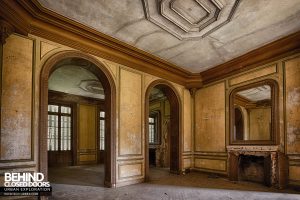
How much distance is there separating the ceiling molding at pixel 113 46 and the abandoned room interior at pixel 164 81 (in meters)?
0.03

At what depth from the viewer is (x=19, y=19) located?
397 cm

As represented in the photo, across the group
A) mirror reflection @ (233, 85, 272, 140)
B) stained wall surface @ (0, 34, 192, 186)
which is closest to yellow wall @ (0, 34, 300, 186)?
stained wall surface @ (0, 34, 192, 186)

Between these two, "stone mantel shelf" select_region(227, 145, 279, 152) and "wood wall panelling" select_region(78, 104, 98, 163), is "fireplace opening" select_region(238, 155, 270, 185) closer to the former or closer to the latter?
"stone mantel shelf" select_region(227, 145, 279, 152)

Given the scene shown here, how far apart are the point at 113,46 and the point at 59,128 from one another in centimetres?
663

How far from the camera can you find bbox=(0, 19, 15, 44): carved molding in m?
3.74

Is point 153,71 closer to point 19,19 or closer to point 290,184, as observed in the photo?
point 19,19

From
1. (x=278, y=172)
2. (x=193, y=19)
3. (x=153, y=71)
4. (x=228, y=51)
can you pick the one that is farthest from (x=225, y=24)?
(x=278, y=172)

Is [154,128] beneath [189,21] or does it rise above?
beneath

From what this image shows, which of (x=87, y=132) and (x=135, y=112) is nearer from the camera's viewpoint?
(x=135, y=112)

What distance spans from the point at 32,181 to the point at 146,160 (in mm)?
3233

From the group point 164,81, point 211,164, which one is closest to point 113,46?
point 164,81

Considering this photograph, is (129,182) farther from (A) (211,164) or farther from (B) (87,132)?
(B) (87,132)

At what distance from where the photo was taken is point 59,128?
10.5 m

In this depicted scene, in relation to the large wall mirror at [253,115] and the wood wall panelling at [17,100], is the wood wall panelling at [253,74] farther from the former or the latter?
the wood wall panelling at [17,100]
